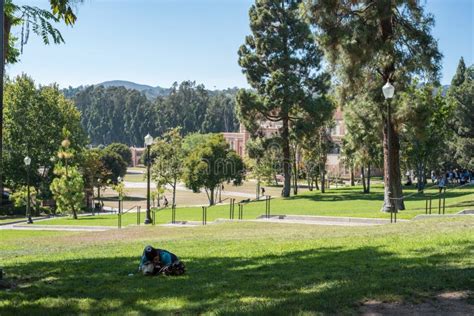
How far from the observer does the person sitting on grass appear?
8.19 meters

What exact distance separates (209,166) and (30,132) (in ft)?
65.2

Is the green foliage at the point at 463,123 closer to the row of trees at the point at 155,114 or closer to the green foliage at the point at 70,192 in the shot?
the green foliage at the point at 70,192

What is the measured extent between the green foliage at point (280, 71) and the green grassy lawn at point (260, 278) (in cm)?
2894

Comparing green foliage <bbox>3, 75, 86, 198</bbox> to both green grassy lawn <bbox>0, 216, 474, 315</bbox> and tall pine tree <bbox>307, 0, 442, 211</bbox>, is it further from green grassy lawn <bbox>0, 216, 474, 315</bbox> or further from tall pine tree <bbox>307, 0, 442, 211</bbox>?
green grassy lawn <bbox>0, 216, 474, 315</bbox>

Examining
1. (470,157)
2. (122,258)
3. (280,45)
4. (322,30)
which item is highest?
(280,45)

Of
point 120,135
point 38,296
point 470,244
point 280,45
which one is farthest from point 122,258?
point 120,135

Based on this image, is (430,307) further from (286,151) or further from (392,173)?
(286,151)

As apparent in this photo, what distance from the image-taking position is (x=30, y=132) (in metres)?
49.4

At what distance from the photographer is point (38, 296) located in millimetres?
7031

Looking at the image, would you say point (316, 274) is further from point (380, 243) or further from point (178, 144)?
point (178, 144)

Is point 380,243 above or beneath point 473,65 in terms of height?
beneath

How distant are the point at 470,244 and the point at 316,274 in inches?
134

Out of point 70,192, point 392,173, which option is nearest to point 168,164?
point 70,192

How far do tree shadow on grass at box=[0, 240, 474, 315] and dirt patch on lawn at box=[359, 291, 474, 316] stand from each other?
0.53ft
